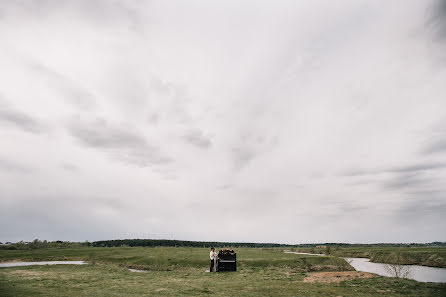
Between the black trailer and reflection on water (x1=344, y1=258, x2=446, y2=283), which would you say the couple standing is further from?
reflection on water (x1=344, y1=258, x2=446, y2=283)

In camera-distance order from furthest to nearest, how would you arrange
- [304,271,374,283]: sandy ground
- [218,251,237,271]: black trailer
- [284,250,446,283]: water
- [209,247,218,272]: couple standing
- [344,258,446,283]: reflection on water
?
[284,250,446,283]: water
[344,258,446,283]: reflection on water
[218,251,237,271]: black trailer
[209,247,218,272]: couple standing
[304,271,374,283]: sandy ground

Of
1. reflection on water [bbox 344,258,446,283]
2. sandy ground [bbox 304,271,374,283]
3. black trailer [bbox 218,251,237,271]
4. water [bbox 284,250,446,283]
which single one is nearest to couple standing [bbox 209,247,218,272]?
black trailer [bbox 218,251,237,271]

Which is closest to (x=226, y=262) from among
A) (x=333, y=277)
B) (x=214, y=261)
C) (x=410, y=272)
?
(x=214, y=261)

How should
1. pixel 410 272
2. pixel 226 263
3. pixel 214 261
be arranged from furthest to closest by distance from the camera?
pixel 410 272, pixel 226 263, pixel 214 261

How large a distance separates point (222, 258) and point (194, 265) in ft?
45.7

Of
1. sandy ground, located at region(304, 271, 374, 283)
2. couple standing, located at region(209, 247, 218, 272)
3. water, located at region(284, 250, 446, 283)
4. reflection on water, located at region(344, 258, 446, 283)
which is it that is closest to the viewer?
sandy ground, located at region(304, 271, 374, 283)

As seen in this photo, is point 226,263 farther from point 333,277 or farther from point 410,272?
point 410,272

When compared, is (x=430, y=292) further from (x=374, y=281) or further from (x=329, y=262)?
(x=329, y=262)

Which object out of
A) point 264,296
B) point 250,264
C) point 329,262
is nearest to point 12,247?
point 250,264

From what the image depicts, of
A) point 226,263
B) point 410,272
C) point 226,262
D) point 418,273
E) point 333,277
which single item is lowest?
point 418,273

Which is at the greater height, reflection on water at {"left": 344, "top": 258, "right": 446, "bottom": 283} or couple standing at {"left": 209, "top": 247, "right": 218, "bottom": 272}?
couple standing at {"left": 209, "top": 247, "right": 218, "bottom": 272}

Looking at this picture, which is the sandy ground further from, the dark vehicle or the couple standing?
the couple standing

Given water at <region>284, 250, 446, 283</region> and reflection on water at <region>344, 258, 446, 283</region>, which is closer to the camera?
reflection on water at <region>344, 258, 446, 283</region>

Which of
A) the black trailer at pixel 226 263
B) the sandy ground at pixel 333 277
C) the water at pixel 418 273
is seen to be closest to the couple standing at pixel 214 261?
the black trailer at pixel 226 263
